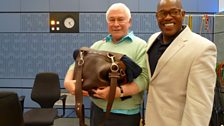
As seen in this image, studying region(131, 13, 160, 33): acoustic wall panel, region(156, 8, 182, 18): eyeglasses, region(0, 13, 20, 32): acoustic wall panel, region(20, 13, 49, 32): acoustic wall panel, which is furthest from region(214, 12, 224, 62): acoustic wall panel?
region(0, 13, 20, 32): acoustic wall panel

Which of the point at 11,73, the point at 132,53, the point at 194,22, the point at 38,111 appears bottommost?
the point at 38,111

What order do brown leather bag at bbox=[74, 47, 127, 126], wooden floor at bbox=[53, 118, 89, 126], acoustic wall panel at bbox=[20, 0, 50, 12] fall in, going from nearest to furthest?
brown leather bag at bbox=[74, 47, 127, 126] < wooden floor at bbox=[53, 118, 89, 126] < acoustic wall panel at bbox=[20, 0, 50, 12]

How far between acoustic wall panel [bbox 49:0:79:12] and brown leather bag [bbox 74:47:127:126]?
3.56 m

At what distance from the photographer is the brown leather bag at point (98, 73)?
1451mm

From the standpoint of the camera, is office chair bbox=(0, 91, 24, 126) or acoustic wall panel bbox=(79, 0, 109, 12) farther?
acoustic wall panel bbox=(79, 0, 109, 12)

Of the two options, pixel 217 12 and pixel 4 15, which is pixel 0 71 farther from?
pixel 217 12

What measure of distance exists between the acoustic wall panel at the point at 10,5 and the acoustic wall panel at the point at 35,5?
0.29 ft

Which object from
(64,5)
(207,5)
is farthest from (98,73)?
(207,5)

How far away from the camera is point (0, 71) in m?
5.12

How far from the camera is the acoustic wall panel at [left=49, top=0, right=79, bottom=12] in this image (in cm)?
497

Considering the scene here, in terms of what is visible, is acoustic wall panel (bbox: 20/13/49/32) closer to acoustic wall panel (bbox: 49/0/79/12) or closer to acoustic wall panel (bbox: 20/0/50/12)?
acoustic wall panel (bbox: 20/0/50/12)

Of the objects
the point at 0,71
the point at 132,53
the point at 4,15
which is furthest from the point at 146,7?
the point at 132,53

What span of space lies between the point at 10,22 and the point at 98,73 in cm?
407

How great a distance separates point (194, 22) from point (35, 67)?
9.41ft
